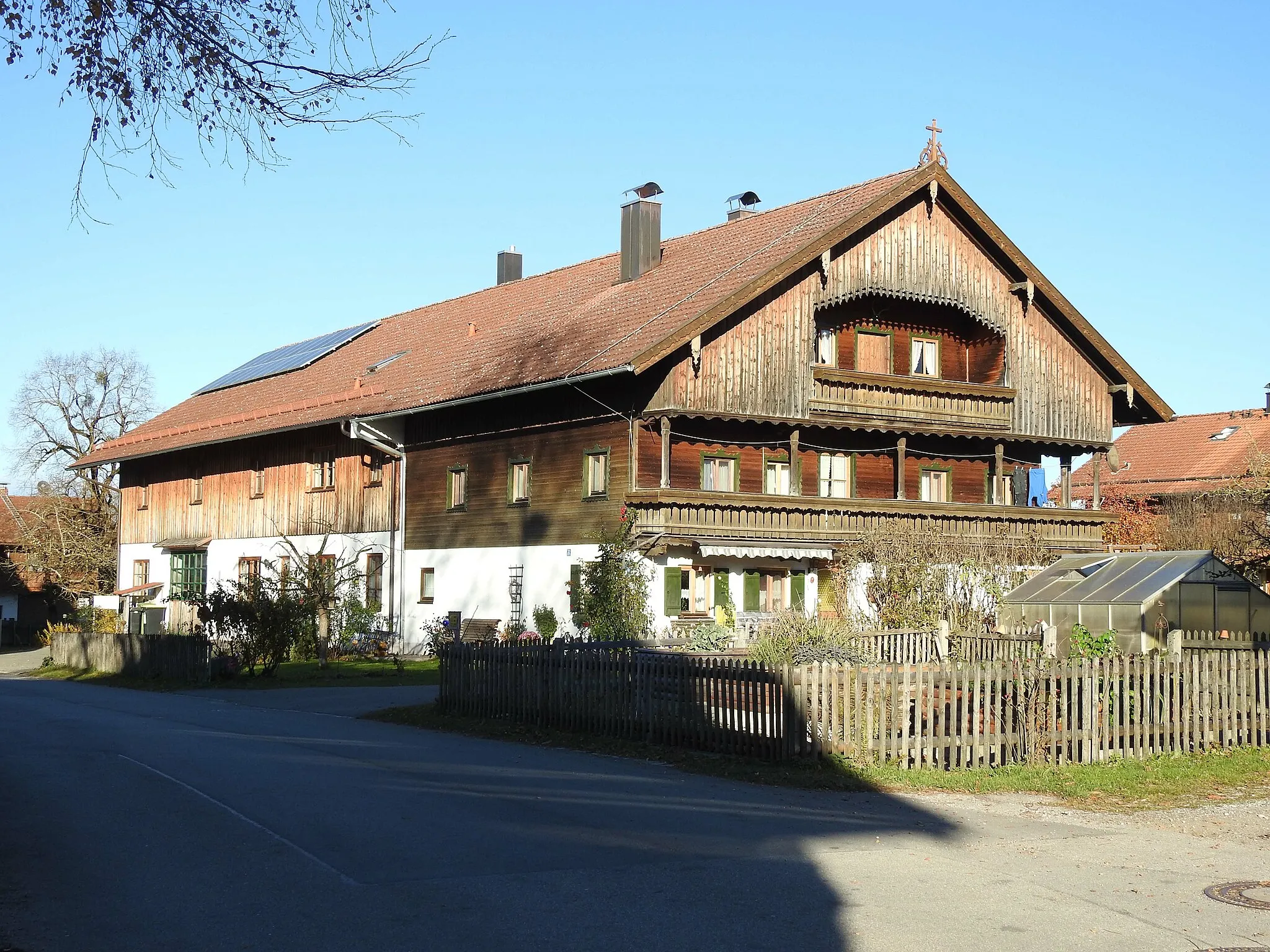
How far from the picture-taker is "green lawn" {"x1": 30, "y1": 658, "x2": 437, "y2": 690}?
2935cm

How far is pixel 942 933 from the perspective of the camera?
27.6 ft

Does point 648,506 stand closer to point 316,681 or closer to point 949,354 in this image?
point 316,681

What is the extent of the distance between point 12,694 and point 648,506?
1372cm

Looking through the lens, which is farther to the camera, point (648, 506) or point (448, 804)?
point (648, 506)

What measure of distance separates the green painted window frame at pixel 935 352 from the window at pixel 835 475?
308 cm

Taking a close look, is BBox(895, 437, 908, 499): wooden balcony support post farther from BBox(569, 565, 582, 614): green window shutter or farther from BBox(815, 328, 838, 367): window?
BBox(569, 565, 582, 614): green window shutter

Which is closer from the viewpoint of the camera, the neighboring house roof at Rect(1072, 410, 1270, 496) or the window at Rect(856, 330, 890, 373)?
the window at Rect(856, 330, 890, 373)

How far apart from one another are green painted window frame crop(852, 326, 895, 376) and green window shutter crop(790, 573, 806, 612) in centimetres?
553

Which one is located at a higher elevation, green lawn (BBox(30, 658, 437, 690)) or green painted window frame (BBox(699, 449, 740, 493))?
green painted window frame (BBox(699, 449, 740, 493))

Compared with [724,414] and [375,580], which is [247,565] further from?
[724,414]

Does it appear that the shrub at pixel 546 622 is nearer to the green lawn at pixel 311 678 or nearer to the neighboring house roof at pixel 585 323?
the green lawn at pixel 311 678

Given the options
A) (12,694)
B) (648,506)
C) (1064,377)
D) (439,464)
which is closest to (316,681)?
(12,694)

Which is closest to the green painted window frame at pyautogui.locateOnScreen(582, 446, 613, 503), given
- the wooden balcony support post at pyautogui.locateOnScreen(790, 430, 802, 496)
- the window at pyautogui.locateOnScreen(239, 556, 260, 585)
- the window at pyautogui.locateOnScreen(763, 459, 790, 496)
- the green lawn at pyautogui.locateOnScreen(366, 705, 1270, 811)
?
the window at pyautogui.locateOnScreen(763, 459, 790, 496)

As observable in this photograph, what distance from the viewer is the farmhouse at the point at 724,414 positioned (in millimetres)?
33812
